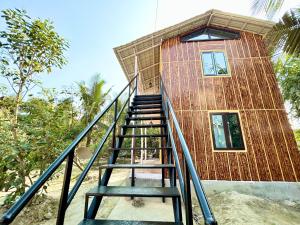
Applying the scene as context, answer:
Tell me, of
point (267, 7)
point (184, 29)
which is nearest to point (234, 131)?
point (267, 7)

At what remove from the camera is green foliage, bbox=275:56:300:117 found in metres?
8.15

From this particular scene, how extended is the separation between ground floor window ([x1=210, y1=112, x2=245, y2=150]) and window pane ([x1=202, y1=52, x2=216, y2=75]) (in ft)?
5.93

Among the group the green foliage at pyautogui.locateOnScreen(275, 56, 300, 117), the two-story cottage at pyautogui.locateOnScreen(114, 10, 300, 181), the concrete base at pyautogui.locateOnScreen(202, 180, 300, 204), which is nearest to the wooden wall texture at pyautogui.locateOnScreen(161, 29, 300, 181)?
the two-story cottage at pyautogui.locateOnScreen(114, 10, 300, 181)

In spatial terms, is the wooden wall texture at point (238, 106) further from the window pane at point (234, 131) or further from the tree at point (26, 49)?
the tree at point (26, 49)

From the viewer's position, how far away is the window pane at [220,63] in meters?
6.86

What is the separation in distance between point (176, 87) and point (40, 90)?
4546 mm

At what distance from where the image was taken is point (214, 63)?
699 centimetres

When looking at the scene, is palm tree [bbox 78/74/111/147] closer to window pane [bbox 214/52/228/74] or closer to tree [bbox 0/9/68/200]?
tree [bbox 0/9/68/200]

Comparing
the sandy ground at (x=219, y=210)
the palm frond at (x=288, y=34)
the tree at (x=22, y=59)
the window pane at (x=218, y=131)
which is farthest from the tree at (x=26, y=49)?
the palm frond at (x=288, y=34)

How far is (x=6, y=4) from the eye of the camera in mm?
3559

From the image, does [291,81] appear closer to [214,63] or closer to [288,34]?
[288,34]

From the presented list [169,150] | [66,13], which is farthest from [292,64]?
[66,13]

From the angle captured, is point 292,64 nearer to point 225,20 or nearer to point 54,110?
point 225,20

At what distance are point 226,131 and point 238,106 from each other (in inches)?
43.5
